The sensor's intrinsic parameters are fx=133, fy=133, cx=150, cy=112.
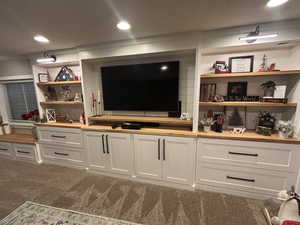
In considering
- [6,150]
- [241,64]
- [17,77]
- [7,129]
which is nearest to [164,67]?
[241,64]

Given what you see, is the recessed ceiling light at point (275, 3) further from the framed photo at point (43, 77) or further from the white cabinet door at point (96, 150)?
the framed photo at point (43, 77)

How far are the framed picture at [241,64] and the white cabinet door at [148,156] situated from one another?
1577 millimetres

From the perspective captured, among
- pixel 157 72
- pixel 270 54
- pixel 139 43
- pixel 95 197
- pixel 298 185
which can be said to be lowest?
pixel 95 197

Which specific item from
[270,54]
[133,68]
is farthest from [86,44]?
[270,54]

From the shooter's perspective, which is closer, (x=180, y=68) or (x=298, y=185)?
(x=298, y=185)

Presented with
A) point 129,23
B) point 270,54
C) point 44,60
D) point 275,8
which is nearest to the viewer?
point 275,8

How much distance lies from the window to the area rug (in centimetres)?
219

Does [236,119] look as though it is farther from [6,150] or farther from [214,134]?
[6,150]

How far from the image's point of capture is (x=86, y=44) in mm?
2232

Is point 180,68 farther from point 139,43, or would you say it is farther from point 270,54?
point 270,54

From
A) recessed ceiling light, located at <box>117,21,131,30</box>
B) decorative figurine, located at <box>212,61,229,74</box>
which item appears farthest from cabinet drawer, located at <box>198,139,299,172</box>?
recessed ceiling light, located at <box>117,21,131,30</box>

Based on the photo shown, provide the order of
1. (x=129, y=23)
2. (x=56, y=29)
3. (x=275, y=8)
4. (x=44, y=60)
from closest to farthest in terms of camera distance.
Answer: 1. (x=275, y=8)
2. (x=129, y=23)
3. (x=56, y=29)
4. (x=44, y=60)

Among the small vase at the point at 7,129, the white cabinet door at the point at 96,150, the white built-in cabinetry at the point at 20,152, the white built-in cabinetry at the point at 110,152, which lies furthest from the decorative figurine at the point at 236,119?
the small vase at the point at 7,129

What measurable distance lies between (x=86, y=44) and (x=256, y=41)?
249 centimetres
